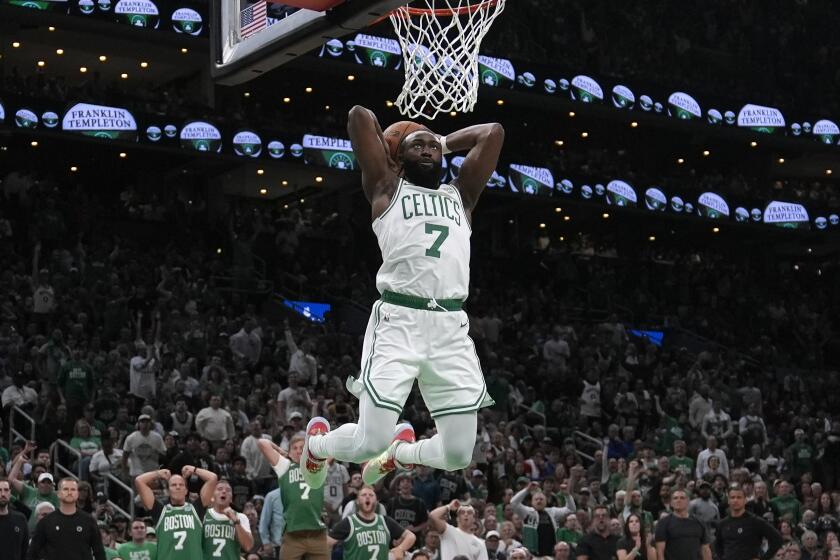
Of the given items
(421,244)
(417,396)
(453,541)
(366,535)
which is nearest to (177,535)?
(366,535)

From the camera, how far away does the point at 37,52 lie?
33469 millimetres

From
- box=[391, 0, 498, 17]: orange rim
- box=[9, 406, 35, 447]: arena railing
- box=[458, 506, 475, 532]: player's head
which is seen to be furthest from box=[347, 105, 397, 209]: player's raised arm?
box=[9, 406, 35, 447]: arena railing

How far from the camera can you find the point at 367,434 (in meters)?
8.80

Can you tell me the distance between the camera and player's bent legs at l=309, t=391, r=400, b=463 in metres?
8.77

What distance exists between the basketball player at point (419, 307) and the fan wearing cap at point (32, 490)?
720 cm

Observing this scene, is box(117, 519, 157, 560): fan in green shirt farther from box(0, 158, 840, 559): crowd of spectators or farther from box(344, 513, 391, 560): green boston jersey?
box(344, 513, 391, 560): green boston jersey

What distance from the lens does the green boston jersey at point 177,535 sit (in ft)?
46.2

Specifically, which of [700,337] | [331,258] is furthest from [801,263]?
[331,258]

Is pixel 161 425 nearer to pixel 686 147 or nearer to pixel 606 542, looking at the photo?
pixel 606 542

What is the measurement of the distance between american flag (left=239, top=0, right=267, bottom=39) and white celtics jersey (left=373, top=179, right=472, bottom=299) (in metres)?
1.33

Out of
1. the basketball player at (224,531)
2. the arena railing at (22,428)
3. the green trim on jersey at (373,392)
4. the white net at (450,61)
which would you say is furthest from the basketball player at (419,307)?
the arena railing at (22,428)

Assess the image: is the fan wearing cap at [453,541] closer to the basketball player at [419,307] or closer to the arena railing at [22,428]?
the arena railing at [22,428]

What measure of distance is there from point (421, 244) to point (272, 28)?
158 centimetres

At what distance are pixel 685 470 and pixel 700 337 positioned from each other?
1286cm
